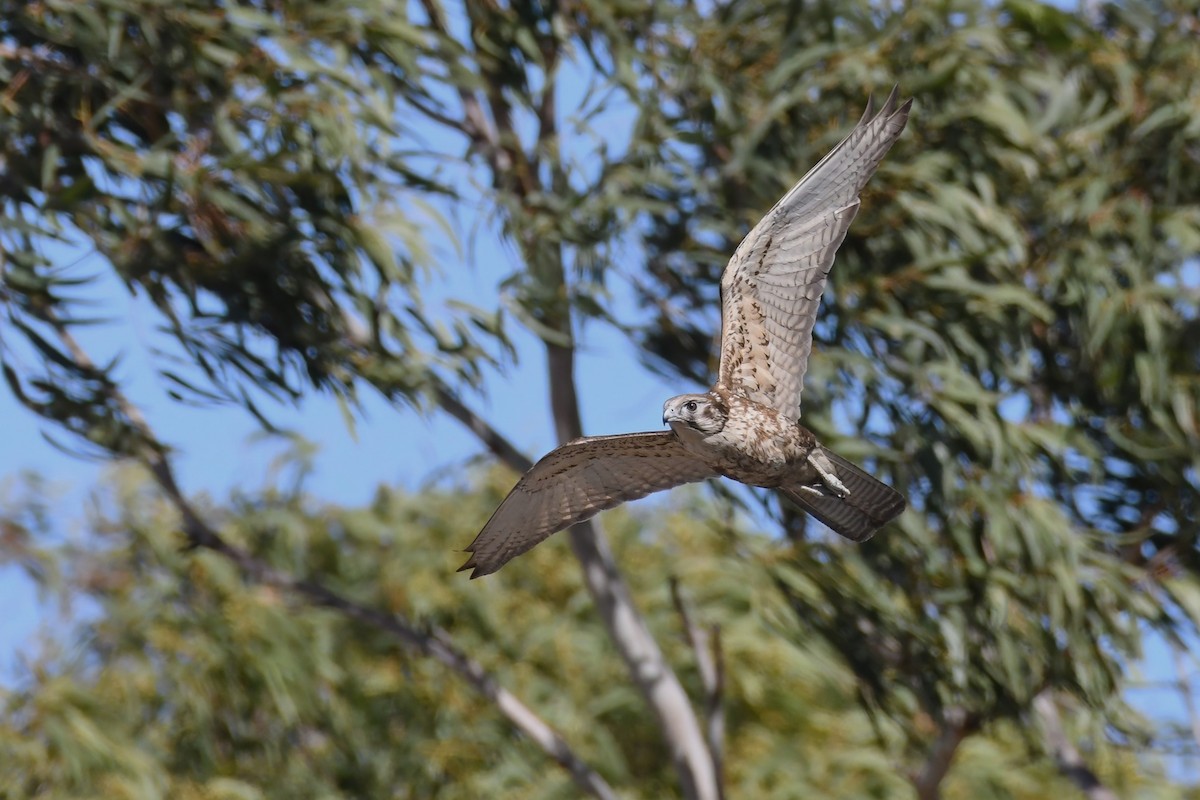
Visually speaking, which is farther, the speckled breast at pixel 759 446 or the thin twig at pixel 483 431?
the thin twig at pixel 483 431

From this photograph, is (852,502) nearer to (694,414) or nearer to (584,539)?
(694,414)

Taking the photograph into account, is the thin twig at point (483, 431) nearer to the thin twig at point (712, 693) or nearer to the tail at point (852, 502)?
the thin twig at point (712, 693)

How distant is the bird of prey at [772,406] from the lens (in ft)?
15.5

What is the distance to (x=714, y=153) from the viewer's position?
25.1 feet

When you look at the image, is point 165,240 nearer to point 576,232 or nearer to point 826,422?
point 576,232

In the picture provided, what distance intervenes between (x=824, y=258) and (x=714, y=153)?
2.79 m

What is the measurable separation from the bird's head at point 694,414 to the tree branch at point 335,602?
3.50 meters

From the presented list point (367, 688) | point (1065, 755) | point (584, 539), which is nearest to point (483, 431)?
point (584, 539)

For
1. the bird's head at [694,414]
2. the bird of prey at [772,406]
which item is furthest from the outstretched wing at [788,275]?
the bird's head at [694,414]

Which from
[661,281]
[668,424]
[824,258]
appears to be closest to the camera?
[668,424]

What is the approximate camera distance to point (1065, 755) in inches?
320

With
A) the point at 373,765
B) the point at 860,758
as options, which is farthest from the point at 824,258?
the point at 373,765

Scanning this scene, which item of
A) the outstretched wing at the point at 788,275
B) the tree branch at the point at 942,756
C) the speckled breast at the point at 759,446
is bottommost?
the speckled breast at the point at 759,446

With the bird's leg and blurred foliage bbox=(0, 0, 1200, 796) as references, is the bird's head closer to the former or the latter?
the bird's leg
